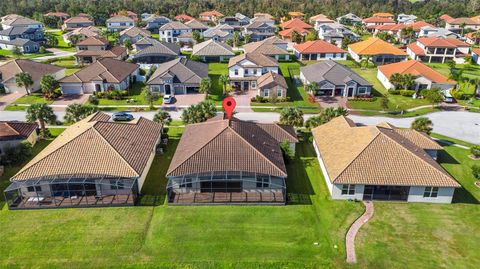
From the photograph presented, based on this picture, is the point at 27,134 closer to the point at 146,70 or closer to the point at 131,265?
the point at 131,265

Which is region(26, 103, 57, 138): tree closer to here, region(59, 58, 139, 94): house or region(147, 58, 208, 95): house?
region(59, 58, 139, 94): house

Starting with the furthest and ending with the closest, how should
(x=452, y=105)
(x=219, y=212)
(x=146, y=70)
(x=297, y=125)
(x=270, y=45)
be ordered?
(x=270, y=45) < (x=146, y=70) < (x=452, y=105) < (x=297, y=125) < (x=219, y=212)

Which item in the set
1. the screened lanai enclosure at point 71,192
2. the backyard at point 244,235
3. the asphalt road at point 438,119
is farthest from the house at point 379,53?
the screened lanai enclosure at point 71,192

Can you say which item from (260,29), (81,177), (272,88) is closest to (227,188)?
(81,177)

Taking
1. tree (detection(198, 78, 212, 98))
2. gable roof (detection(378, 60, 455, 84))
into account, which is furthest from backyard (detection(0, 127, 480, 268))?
gable roof (detection(378, 60, 455, 84))

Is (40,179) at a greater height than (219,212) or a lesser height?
greater

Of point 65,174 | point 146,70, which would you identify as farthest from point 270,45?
point 65,174
